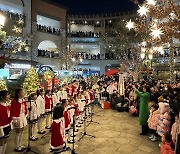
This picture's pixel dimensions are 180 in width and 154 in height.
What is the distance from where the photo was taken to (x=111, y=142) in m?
7.89

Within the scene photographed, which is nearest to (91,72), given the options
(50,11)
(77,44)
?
(77,44)

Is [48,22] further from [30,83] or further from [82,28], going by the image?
[30,83]

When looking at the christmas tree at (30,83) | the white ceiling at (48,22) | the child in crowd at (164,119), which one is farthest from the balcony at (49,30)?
the child in crowd at (164,119)

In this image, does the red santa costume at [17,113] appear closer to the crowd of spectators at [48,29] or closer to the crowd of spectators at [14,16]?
the crowd of spectators at [14,16]

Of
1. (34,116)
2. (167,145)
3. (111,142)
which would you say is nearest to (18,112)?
(34,116)

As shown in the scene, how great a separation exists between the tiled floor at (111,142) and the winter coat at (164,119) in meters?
0.91

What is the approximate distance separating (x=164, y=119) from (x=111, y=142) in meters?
2.26

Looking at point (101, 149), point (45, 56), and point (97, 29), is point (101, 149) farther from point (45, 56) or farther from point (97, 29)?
point (97, 29)

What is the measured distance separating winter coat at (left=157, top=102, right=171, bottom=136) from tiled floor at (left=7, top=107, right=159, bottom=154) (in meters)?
0.91

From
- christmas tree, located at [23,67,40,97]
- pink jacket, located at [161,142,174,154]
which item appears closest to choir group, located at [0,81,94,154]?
pink jacket, located at [161,142,174,154]

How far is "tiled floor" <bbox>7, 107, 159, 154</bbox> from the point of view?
7.14 m

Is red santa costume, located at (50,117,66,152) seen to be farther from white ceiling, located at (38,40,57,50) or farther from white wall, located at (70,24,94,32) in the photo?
white wall, located at (70,24,94,32)

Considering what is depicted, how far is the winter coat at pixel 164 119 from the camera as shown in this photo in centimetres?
659

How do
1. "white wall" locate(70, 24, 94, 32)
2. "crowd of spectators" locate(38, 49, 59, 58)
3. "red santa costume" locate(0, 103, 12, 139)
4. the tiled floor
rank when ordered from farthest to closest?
"white wall" locate(70, 24, 94, 32)
"crowd of spectators" locate(38, 49, 59, 58)
the tiled floor
"red santa costume" locate(0, 103, 12, 139)
